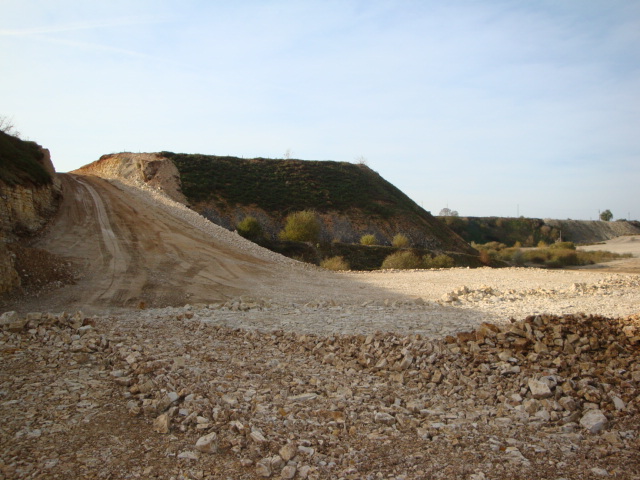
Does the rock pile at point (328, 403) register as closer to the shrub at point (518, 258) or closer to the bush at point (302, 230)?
the bush at point (302, 230)

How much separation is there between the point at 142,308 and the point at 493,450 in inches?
356

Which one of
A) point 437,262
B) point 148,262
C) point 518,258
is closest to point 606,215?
point 518,258

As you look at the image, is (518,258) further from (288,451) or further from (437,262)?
(288,451)

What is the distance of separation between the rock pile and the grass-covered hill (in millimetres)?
32763

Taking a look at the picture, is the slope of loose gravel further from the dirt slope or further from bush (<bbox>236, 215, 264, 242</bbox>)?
bush (<bbox>236, 215, 264, 242</bbox>)

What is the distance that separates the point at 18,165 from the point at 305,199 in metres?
28.8

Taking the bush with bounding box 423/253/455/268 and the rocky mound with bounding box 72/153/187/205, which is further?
the rocky mound with bounding box 72/153/187/205

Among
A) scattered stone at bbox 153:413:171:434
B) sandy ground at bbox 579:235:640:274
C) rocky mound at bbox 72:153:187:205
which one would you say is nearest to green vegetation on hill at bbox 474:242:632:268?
sandy ground at bbox 579:235:640:274

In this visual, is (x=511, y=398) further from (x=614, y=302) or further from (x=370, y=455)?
(x=614, y=302)

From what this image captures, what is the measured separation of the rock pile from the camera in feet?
15.0

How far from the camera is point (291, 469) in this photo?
14.5 ft

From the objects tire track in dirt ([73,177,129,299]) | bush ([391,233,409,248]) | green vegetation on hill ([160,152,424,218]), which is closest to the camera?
tire track in dirt ([73,177,129,299])

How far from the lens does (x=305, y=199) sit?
47.1m

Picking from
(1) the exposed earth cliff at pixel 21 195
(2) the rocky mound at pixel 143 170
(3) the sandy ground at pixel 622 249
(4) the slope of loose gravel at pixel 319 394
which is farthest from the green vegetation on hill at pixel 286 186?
(4) the slope of loose gravel at pixel 319 394
